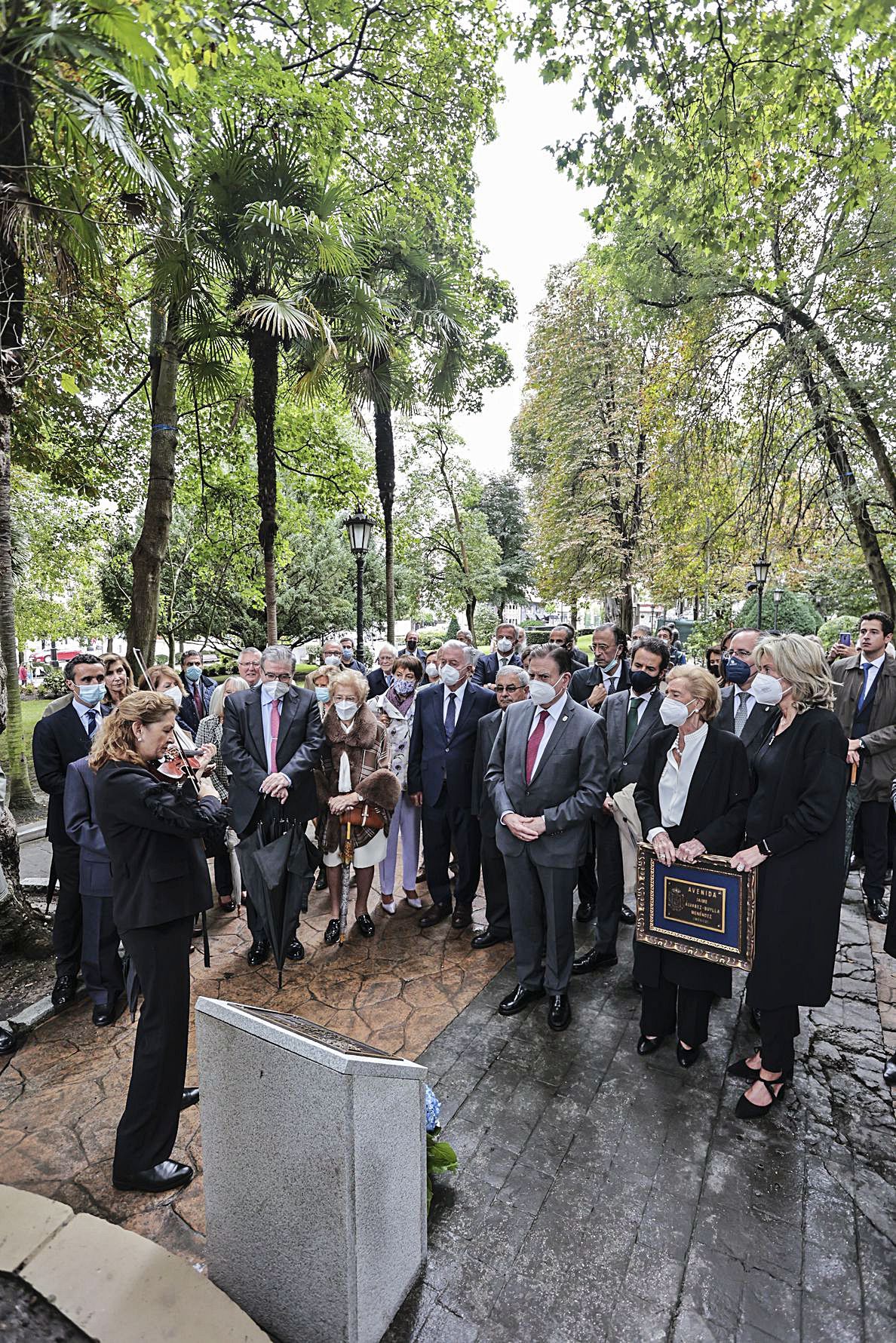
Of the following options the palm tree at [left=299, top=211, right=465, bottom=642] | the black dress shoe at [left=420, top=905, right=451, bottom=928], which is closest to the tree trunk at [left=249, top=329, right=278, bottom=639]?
the palm tree at [left=299, top=211, right=465, bottom=642]

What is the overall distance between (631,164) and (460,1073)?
7.15 m

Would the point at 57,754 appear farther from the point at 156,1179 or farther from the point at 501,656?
the point at 501,656

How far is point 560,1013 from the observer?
3.88 m

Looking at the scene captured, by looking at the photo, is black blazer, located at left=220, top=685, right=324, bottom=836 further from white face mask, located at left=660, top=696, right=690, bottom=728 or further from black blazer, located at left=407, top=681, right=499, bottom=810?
white face mask, located at left=660, top=696, right=690, bottom=728

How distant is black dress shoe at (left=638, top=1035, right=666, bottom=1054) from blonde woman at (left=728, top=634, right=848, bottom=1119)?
515mm

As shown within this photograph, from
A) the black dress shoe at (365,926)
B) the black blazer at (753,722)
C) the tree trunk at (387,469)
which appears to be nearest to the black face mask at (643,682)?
the black blazer at (753,722)

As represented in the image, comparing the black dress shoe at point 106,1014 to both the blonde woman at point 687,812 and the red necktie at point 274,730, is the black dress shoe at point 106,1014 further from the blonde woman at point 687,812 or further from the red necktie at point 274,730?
the blonde woman at point 687,812

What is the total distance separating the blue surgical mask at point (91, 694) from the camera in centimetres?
441

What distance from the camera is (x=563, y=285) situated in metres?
22.4

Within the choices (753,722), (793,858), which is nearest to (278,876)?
(793,858)

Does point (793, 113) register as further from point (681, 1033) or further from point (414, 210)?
point (414, 210)

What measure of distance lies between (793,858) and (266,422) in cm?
904

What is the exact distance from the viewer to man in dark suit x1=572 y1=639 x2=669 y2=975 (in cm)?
460

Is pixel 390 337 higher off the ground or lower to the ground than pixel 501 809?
higher
